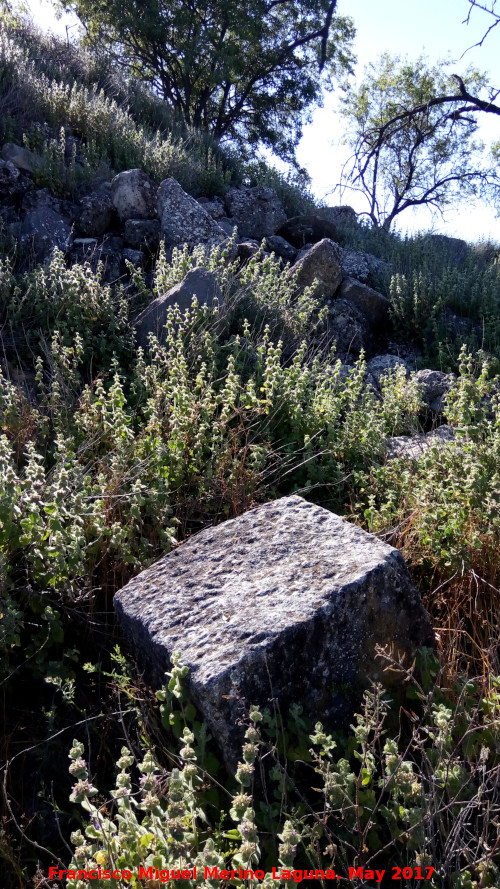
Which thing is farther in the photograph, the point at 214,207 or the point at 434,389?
the point at 214,207

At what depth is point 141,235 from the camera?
27.5 ft

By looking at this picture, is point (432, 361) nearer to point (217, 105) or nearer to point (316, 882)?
point (316, 882)

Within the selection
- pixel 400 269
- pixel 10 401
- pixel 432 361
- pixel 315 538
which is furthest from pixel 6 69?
pixel 315 538

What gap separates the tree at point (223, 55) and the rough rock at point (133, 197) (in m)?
8.16

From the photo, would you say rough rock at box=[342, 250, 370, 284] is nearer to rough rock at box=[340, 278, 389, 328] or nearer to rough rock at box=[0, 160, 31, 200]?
rough rock at box=[340, 278, 389, 328]

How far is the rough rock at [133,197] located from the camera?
8758mm

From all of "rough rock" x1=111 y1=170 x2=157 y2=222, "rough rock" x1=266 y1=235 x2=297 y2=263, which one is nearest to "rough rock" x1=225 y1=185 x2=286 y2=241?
"rough rock" x1=266 y1=235 x2=297 y2=263

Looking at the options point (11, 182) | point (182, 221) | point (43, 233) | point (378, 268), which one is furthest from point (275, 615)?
point (378, 268)

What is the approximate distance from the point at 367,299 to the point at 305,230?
7.17ft

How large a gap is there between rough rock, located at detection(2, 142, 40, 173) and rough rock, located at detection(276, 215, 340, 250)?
139 inches

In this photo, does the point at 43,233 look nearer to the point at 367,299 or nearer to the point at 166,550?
the point at 367,299

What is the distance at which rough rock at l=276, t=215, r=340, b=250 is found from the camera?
10.4 metres

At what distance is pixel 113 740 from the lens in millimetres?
2822

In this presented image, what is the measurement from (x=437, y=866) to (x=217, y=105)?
1875cm
